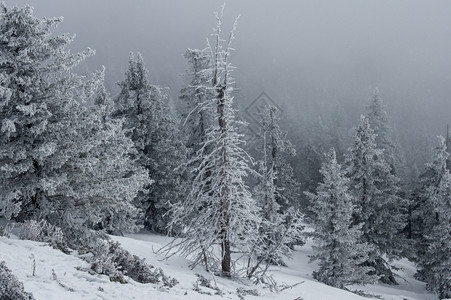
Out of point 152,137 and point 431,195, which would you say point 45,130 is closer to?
point 152,137

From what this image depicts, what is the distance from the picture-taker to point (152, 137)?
28.2 meters

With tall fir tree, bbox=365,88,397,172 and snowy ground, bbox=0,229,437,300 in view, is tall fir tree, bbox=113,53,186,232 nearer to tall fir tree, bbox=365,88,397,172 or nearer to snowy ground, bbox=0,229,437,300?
snowy ground, bbox=0,229,437,300

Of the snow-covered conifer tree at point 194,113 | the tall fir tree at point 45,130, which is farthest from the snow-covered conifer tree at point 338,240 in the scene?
the tall fir tree at point 45,130

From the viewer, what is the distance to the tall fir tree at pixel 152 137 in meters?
27.3

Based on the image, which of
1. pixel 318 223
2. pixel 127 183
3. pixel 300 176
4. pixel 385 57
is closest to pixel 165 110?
pixel 318 223

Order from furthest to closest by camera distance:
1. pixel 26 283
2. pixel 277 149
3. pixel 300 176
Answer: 1. pixel 300 176
2. pixel 277 149
3. pixel 26 283

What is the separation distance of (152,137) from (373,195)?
17.0 m

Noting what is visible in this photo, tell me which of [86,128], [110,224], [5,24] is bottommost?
[110,224]

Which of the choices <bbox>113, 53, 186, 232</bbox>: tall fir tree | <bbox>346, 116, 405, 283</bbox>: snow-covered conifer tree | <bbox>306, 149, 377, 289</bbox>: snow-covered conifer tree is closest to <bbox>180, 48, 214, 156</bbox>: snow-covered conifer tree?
<bbox>113, 53, 186, 232</bbox>: tall fir tree

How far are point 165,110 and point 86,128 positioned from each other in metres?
16.1

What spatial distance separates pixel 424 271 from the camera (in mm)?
30172

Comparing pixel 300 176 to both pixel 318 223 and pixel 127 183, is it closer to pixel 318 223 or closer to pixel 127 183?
pixel 318 223

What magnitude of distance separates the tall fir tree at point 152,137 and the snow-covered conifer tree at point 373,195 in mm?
12898

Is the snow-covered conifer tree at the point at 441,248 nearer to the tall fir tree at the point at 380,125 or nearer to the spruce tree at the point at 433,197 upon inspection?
the spruce tree at the point at 433,197
